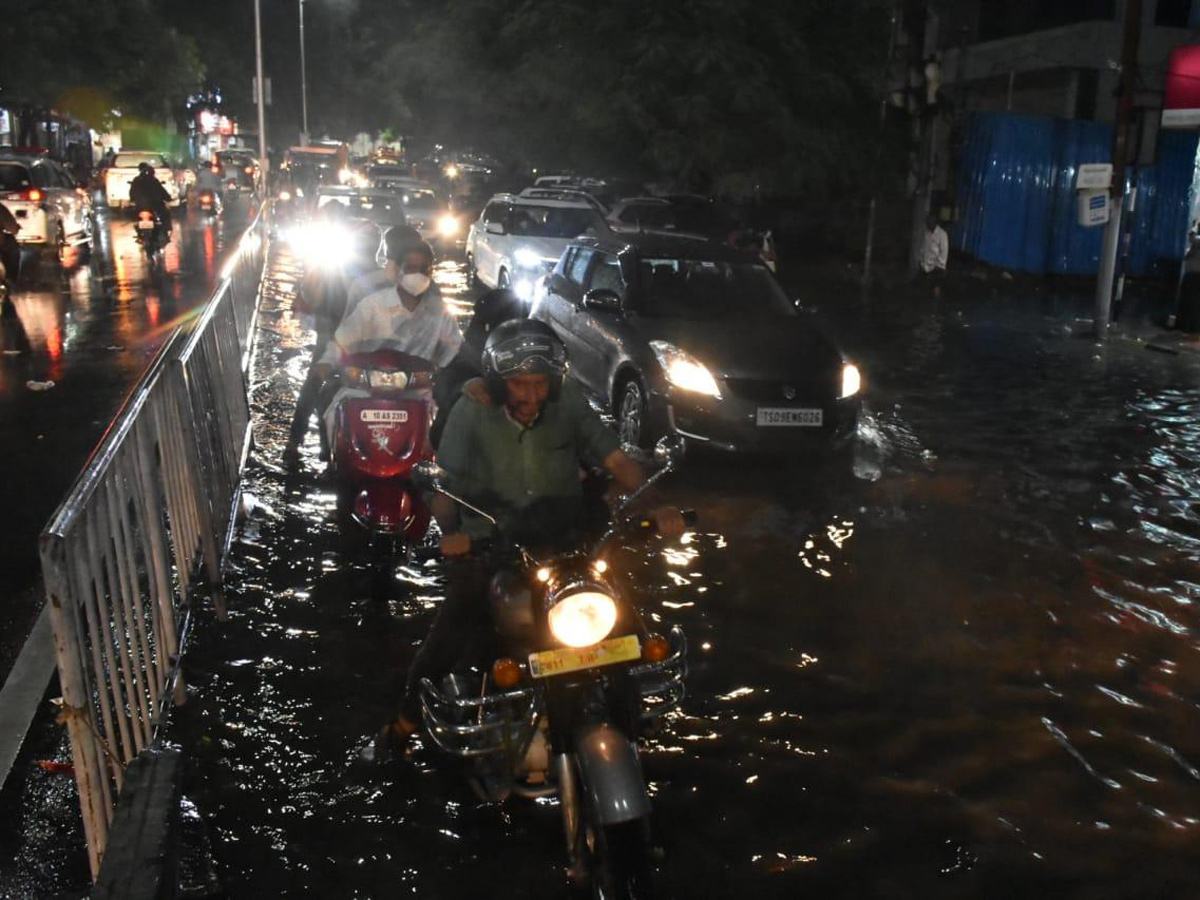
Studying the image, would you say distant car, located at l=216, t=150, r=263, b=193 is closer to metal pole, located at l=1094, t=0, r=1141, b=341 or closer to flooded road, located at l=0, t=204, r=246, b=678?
flooded road, located at l=0, t=204, r=246, b=678

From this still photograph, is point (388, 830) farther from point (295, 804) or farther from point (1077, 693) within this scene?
point (1077, 693)

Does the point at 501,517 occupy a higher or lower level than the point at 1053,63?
lower

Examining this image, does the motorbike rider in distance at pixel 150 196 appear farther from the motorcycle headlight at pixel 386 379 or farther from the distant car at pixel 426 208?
the motorcycle headlight at pixel 386 379

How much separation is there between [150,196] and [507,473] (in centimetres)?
2080

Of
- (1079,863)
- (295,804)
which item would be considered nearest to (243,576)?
(295,804)

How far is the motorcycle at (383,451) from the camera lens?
6305mm

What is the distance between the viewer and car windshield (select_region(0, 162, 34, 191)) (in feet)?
72.2

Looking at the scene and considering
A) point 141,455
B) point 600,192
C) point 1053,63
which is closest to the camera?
point 141,455

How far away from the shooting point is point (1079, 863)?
4.26 meters

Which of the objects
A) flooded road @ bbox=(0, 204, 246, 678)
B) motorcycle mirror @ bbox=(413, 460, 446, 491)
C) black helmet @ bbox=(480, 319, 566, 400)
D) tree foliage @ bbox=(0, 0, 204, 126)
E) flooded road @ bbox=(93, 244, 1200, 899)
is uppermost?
tree foliage @ bbox=(0, 0, 204, 126)

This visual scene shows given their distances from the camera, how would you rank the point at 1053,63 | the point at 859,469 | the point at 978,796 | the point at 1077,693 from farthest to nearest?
the point at 1053,63, the point at 859,469, the point at 1077,693, the point at 978,796

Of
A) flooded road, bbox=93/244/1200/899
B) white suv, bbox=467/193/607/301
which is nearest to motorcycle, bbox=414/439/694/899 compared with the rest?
flooded road, bbox=93/244/1200/899

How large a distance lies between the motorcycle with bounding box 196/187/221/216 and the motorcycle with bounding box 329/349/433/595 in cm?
3477

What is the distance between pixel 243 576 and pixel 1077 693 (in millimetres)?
4427
